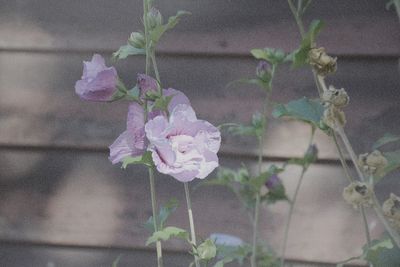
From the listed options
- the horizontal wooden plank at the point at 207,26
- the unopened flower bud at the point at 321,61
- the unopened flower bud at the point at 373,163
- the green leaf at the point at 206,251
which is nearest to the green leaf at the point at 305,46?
the unopened flower bud at the point at 321,61

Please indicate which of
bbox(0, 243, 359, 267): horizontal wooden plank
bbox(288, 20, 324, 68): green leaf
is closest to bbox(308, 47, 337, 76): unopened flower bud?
bbox(288, 20, 324, 68): green leaf

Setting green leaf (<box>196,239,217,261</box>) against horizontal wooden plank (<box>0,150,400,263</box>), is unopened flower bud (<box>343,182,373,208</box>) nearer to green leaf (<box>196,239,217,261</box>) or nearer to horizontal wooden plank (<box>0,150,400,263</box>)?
green leaf (<box>196,239,217,261</box>)

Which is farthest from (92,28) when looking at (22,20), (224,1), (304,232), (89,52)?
(304,232)

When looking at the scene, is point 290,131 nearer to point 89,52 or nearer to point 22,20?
point 89,52

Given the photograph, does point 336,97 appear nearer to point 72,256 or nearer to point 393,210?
point 393,210

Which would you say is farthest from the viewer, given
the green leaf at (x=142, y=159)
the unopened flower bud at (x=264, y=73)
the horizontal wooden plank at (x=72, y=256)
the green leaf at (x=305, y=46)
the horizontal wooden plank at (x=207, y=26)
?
the horizontal wooden plank at (x=72, y=256)

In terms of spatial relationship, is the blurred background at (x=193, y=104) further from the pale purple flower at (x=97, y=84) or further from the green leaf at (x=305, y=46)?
the pale purple flower at (x=97, y=84)

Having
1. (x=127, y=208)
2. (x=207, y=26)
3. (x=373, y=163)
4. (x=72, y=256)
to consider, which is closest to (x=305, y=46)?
(x=373, y=163)
